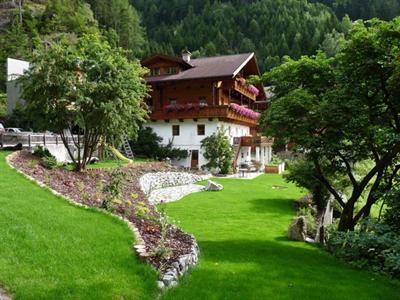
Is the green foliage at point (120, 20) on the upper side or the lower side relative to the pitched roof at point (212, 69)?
upper

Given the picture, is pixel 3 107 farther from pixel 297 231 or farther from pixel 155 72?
pixel 297 231

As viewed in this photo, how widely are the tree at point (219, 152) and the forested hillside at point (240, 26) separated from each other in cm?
5521

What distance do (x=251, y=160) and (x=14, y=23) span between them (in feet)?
181

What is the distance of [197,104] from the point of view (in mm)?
34594

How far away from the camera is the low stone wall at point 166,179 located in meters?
23.6

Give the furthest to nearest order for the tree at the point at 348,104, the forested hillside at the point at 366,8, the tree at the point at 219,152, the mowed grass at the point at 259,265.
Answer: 1. the forested hillside at the point at 366,8
2. the tree at the point at 219,152
3. the tree at the point at 348,104
4. the mowed grass at the point at 259,265

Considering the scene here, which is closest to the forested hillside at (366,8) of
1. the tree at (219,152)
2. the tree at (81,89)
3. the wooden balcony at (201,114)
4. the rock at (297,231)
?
the wooden balcony at (201,114)

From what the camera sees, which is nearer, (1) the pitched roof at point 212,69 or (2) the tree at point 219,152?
(2) the tree at point 219,152

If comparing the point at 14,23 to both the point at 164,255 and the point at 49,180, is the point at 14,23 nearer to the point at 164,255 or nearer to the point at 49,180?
the point at 49,180

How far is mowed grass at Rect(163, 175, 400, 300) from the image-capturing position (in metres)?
7.50

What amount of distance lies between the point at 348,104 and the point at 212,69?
26256 millimetres

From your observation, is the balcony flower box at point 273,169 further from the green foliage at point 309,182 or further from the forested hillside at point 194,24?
the forested hillside at point 194,24

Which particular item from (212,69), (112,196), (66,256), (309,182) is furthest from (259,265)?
(212,69)

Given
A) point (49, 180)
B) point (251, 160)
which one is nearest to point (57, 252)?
point (49, 180)
